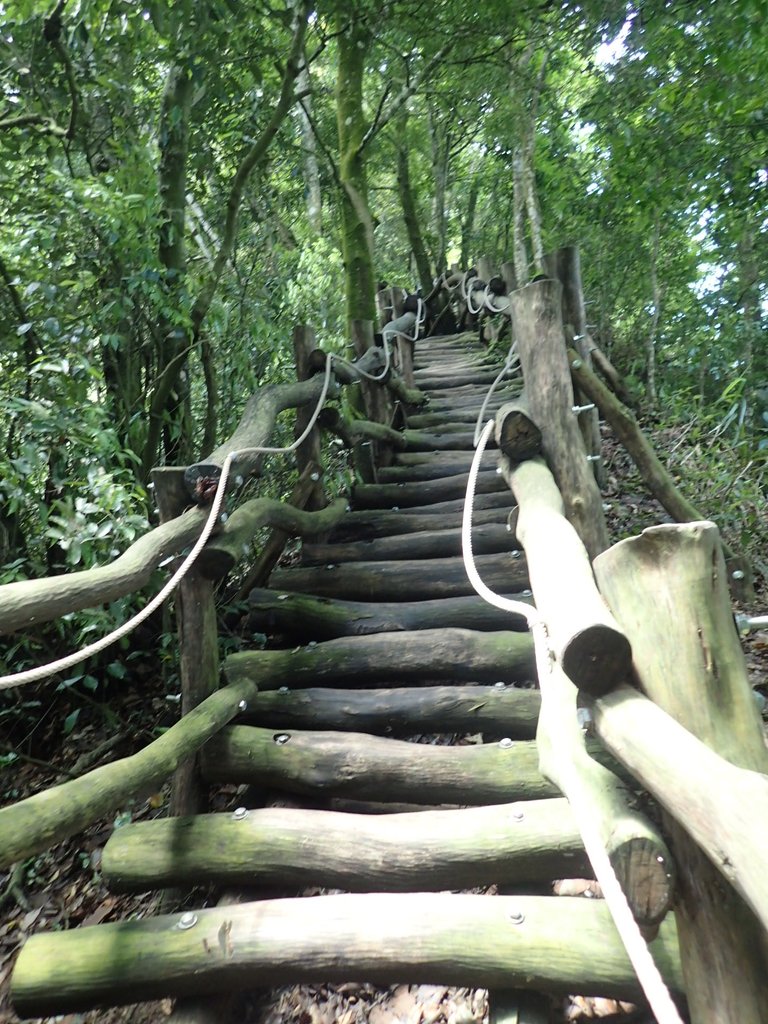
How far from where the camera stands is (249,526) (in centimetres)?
265

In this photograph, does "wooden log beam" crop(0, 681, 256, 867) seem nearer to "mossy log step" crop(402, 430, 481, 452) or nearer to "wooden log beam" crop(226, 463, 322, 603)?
"wooden log beam" crop(226, 463, 322, 603)

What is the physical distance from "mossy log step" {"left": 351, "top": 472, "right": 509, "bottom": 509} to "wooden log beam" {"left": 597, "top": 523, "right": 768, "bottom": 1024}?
3.03 meters

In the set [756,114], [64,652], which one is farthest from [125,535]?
[756,114]

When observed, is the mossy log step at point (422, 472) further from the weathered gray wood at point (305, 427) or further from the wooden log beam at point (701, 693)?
the wooden log beam at point (701, 693)

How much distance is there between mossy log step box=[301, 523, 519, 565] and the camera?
375 centimetres

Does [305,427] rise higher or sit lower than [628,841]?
higher

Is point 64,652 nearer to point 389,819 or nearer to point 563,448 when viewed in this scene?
point 389,819

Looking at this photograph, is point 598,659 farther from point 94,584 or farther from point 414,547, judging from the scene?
point 414,547

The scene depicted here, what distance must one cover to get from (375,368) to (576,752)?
13.5ft

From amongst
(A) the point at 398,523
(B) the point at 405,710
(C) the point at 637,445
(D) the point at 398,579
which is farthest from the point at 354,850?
(C) the point at 637,445

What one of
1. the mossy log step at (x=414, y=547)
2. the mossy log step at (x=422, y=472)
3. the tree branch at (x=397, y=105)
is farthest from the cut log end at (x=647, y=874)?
the tree branch at (x=397, y=105)

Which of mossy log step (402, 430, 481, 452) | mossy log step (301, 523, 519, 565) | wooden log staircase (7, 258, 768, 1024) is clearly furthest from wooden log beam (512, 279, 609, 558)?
mossy log step (402, 430, 481, 452)

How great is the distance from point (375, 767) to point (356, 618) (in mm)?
1021

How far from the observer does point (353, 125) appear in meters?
7.77
